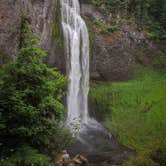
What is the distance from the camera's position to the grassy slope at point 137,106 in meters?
22.6

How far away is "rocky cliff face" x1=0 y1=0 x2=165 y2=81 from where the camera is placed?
21500 mm

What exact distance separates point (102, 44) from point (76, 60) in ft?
16.9

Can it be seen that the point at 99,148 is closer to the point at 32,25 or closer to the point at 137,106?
the point at 137,106

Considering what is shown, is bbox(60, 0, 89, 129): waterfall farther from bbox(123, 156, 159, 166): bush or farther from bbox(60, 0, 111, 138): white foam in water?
bbox(123, 156, 159, 166): bush

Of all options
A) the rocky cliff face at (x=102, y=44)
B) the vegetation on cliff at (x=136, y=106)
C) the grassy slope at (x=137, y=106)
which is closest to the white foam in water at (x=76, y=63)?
the vegetation on cliff at (x=136, y=106)

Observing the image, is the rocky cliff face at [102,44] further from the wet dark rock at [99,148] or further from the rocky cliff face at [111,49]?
the wet dark rock at [99,148]

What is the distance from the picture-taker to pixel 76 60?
26.1 metres

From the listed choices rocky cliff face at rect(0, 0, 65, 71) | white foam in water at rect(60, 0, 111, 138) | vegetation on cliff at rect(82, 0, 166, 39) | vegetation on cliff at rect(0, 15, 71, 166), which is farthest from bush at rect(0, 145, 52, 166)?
vegetation on cliff at rect(82, 0, 166, 39)

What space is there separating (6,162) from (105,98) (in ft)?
56.2

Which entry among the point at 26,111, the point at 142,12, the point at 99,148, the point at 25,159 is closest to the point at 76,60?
the point at 99,148

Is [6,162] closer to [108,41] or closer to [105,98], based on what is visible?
[105,98]

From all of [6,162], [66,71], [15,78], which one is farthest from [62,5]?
[6,162]

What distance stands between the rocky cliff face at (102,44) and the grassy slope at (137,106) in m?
1.38

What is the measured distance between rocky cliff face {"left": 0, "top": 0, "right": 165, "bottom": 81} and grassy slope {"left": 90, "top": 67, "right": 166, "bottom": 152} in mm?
1383
